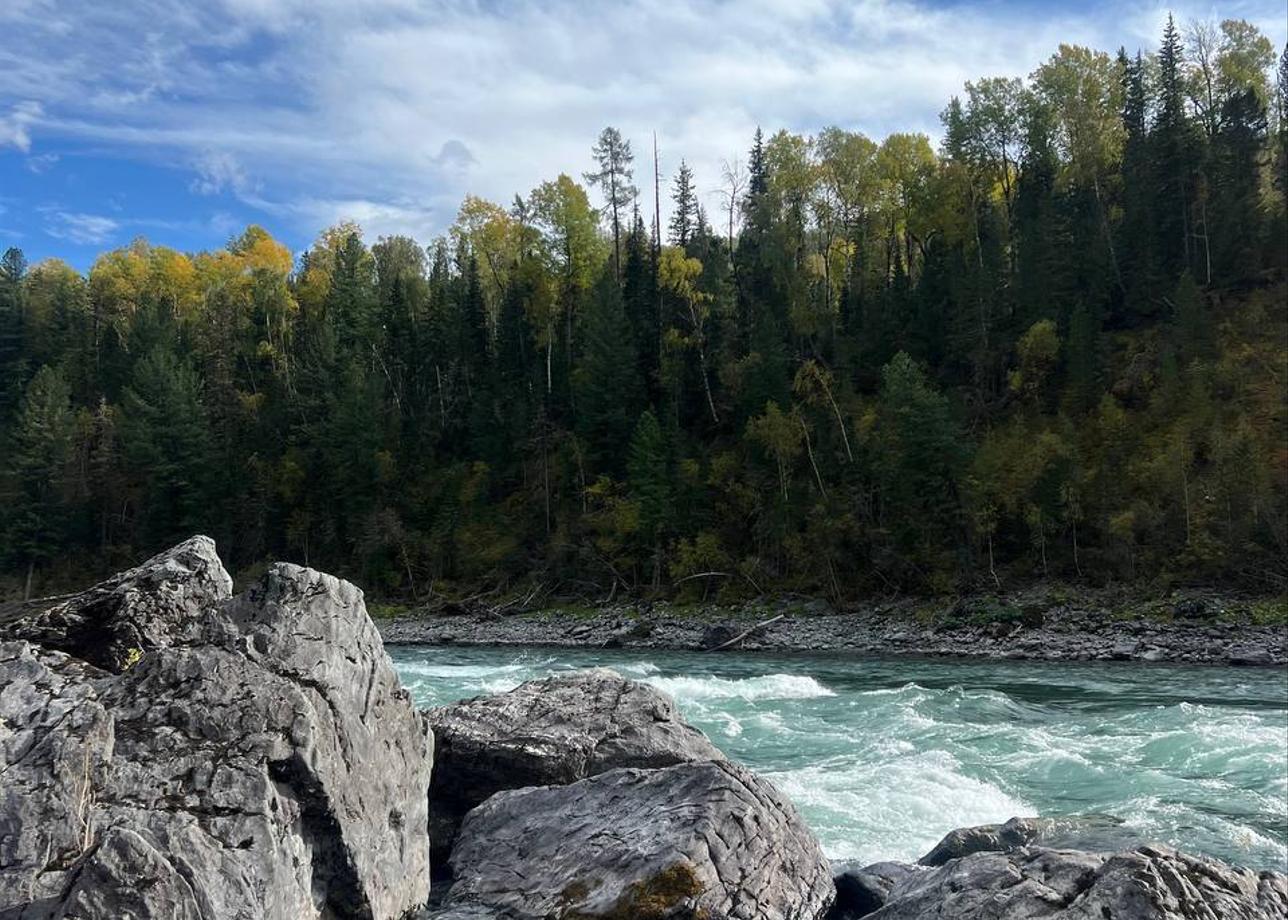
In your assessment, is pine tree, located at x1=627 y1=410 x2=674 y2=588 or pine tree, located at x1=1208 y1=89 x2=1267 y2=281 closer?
pine tree, located at x1=627 y1=410 x2=674 y2=588

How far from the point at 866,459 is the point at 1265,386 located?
55.9 ft

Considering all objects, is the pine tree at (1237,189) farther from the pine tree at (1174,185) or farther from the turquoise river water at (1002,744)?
the turquoise river water at (1002,744)

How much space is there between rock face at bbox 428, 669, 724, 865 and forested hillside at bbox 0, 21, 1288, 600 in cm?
3227

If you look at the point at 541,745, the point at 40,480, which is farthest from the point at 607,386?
the point at 541,745

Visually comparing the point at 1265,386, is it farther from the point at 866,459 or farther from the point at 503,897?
the point at 503,897

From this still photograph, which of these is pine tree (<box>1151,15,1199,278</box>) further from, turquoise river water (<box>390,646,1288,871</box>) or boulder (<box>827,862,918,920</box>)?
Answer: boulder (<box>827,862,918,920</box>)

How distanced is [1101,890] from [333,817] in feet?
13.0

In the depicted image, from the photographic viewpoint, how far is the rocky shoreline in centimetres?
448

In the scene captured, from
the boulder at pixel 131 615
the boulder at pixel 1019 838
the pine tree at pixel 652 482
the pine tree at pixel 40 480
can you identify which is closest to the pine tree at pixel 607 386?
the pine tree at pixel 652 482

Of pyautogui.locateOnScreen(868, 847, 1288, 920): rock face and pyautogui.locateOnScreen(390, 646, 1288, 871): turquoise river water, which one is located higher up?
pyautogui.locateOnScreen(868, 847, 1288, 920): rock face

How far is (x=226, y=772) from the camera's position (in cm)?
510

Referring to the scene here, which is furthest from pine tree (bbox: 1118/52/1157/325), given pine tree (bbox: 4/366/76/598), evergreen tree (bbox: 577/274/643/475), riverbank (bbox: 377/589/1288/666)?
pine tree (bbox: 4/366/76/598)

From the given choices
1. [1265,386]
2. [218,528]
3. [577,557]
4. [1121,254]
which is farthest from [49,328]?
[1265,386]

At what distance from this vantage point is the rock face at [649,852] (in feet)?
18.2
